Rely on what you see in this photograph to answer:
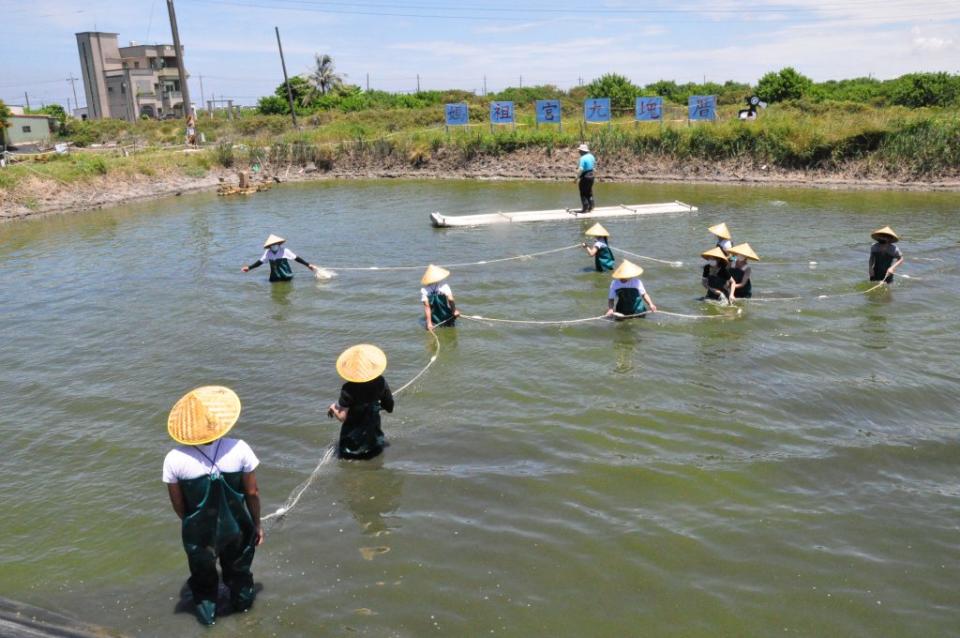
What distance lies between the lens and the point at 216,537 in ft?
16.4

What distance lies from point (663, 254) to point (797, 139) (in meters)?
15.3

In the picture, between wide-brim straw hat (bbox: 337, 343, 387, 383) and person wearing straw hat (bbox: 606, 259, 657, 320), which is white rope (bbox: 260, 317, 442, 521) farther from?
person wearing straw hat (bbox: 606, 259, 657, 320)

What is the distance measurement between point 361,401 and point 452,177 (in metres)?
28.5

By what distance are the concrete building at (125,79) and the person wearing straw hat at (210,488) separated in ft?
292

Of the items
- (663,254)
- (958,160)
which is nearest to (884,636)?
(663,254)

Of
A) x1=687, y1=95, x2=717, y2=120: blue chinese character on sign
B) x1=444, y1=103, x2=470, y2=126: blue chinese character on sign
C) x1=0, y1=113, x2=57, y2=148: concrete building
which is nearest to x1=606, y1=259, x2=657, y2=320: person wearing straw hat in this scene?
x1=687, y1=95, x2=717, y2=120: blue chinese character on sign

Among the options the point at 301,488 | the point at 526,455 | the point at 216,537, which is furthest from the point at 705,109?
the point at 216,537

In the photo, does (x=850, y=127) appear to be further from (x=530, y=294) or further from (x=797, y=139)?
(x=530, y=294)

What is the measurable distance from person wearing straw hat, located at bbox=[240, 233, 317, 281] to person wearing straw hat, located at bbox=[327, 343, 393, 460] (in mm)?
7629

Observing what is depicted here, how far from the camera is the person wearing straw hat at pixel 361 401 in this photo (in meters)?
6.79

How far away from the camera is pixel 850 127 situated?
27828mm

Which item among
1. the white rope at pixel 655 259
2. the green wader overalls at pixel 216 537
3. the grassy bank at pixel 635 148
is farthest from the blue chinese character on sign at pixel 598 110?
the green wader overalls at pixel 216 537

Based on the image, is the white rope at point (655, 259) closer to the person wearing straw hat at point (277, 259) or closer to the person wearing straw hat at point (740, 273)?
the person wearing straw hat at point (740, 273)

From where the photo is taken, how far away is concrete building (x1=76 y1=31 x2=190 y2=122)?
8288 centimetres
